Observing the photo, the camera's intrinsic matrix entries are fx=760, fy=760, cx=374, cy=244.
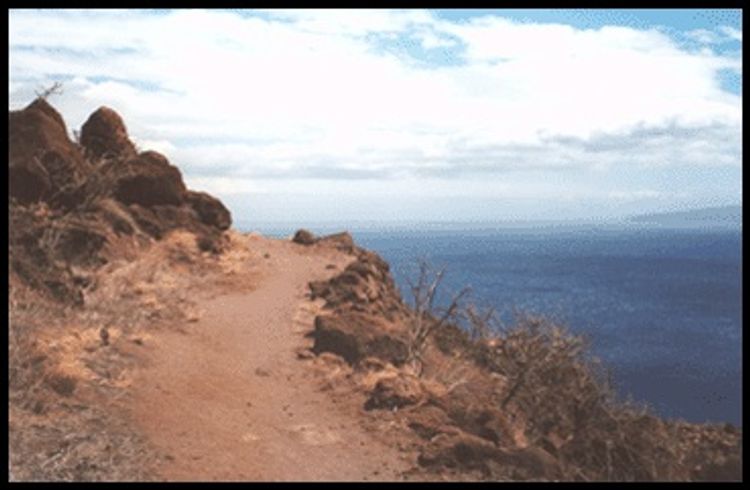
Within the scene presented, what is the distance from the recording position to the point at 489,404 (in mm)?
16688

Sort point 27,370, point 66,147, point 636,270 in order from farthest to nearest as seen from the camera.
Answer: point 636,270
point 66,147
point 27,370

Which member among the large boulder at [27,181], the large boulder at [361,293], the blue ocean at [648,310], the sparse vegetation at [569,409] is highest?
the large boulder at [27,181]

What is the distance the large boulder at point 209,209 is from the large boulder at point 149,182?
0.70 m

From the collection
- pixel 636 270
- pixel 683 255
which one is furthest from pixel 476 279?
pixel 683 255

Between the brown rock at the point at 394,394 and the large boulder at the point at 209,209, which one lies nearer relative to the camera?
the brown rock at the point at 394,394

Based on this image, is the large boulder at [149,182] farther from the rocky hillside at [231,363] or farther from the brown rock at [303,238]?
the brown rock at [303,238]

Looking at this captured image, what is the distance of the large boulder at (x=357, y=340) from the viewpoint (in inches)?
711

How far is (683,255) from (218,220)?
16214 cm

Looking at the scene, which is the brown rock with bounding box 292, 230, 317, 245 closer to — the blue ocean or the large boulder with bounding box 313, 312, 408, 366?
the blue ocean

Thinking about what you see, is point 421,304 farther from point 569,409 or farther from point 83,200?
point 83,200

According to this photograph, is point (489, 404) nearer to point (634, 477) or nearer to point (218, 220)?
point (634, 477)

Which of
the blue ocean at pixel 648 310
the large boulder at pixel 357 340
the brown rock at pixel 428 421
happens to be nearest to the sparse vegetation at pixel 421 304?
the large boulder at pixel 357 340

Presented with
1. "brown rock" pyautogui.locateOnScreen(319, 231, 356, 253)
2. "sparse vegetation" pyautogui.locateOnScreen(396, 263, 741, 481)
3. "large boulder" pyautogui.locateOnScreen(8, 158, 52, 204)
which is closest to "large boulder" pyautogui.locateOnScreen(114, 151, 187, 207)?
"large boulder" pyautogui.locateOnScreen(8, 158, 52, 204)

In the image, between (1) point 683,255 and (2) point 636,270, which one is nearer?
(2) point 636,270
